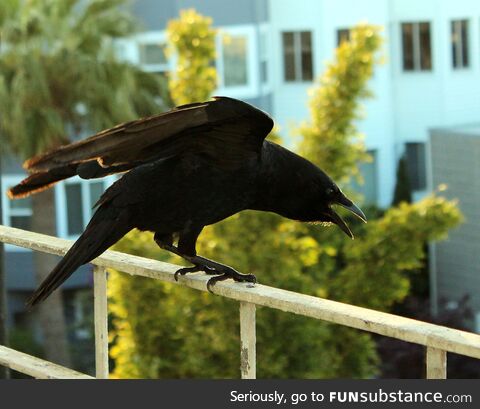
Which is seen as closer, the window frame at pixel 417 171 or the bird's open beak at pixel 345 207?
the bird's open beak at pixel 345 207

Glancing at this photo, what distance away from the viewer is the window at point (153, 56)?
23344mm

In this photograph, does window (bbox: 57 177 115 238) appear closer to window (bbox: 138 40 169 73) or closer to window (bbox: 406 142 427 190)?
window (bbox: 138 40 169 73)

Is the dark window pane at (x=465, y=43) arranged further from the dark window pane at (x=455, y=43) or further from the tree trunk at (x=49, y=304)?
the tree trunk at (x=49, y=304)

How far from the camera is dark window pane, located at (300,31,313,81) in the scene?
2597 cm

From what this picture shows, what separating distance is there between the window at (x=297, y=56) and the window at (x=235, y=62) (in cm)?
182

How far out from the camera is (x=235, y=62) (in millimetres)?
24406

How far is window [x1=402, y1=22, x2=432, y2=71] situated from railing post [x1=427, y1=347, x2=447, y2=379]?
23907 mm

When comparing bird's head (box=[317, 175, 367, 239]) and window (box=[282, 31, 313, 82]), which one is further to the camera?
window (box=[282, 31, 313, 82])

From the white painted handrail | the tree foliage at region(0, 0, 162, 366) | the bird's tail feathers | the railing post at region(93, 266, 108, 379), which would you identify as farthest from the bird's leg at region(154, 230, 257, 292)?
the tree foliage at region(0, 0, 162, 366)

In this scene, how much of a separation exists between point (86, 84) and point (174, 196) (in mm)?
13531

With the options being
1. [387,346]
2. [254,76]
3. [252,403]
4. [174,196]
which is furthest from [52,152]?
[254,76]

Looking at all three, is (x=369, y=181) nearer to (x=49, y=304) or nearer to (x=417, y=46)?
(x=417, y=46)

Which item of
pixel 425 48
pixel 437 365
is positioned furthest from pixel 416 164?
pixel 437 365

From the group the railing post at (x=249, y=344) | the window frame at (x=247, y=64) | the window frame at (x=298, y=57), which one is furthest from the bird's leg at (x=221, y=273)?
the window frame at (x=298, y=57)
